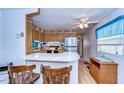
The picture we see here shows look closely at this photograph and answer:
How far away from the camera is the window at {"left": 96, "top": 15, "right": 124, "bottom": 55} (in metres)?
3.66

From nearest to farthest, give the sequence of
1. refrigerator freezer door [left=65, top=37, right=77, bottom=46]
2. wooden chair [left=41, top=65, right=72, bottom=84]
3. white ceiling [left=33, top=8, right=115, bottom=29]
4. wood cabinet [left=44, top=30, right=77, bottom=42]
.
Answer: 1. wooden chair [left=41, top=65, right=72, bottom=84]
2. white ceiling [left=33, top=8, right=115, bottom=29]
3. refrigerator freezer door [left=65, top=37, right=77, bottom=46]
4. wood cabinet [left=44, top=30, right=77, bottom=42]

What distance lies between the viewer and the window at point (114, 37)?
366 centimetres

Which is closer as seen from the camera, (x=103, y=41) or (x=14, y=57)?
(x=14, y=57)

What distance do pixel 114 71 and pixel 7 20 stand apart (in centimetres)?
335

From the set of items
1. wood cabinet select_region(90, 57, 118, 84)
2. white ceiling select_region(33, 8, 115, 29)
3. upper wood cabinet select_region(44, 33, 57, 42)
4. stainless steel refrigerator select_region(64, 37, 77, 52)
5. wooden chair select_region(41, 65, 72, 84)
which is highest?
white ceiling select_region(33, 8, 115, 29)

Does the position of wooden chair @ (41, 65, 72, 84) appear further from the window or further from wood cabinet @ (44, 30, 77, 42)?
wood cabinet @ (44, 30, 77, 42)

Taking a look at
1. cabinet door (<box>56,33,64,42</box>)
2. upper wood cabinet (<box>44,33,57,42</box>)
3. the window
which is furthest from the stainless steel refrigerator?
the window

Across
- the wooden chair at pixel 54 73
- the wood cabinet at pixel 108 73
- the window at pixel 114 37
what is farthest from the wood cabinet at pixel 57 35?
the wooden chair at pixel 54 73

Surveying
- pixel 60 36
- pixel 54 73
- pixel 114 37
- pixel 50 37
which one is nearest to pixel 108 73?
pixel 114 37

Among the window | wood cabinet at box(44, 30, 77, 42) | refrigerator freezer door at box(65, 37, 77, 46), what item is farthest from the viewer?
wood cabinet at box(44, 30, 77, 42)

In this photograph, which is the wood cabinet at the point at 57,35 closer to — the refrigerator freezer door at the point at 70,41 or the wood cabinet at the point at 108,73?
the refrigerator freezer door at the point at 70,41
